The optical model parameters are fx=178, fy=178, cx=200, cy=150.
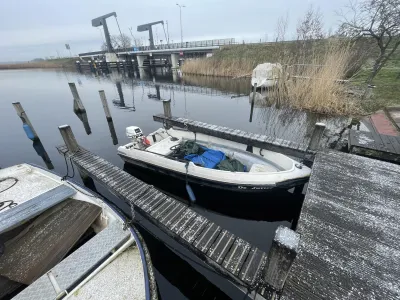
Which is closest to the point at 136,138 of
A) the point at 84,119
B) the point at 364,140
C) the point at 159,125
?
the point at 159,125

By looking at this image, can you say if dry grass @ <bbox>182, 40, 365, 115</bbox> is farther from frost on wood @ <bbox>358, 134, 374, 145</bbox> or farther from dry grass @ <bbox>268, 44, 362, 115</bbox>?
frost on wood @ <bbox>358, 134, 374, 145</bbox>

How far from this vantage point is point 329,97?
9484 mm

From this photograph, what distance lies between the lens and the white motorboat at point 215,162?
4.41m

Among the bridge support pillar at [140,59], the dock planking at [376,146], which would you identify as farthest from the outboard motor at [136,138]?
the bridge support pillar at [140,59]

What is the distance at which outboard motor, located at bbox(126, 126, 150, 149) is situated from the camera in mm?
6137

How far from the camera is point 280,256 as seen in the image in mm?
1890

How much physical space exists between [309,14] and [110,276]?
1564cm

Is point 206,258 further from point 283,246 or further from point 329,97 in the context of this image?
point 329,97

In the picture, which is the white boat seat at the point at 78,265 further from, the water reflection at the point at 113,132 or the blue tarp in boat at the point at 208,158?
the water reflection at the point at 113,132

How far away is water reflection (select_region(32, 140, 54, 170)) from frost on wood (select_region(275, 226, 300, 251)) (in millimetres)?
8341

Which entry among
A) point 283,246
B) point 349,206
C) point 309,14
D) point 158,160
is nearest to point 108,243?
point 283,246

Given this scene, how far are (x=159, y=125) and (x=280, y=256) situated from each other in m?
9.45

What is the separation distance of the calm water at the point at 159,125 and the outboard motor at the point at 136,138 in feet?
3.85

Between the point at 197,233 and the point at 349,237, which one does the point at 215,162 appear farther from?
the point at 349,237
